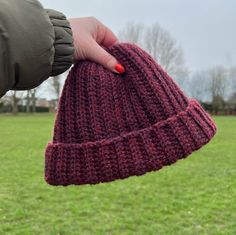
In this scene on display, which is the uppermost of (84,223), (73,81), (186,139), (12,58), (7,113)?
(12,58)

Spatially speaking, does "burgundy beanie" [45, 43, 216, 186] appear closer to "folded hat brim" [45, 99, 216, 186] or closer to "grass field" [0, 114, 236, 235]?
"folded hat brim" [45, 99, 216, 186]

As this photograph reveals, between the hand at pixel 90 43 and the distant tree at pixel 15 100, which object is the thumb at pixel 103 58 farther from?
the distant tree at pixel 15 100

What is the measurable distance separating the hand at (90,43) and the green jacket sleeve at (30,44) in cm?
9

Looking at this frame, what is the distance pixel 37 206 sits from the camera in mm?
5559

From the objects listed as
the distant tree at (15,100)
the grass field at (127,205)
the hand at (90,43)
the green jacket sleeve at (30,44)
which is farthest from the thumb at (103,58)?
the distant tree at (15,100)

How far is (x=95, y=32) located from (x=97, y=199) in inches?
180

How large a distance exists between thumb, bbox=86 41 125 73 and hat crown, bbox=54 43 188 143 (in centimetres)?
2

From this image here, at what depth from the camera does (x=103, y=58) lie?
151 centimetres

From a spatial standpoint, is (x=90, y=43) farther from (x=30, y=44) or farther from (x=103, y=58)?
(x=30, y=44)

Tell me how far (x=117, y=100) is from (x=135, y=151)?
18 cm

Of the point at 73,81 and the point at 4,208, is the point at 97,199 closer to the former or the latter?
the point at 4,208

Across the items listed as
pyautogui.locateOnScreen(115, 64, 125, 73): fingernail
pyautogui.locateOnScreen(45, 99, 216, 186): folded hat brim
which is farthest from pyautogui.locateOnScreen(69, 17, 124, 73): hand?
pyautogui.locateOnScreen(45, 99, 216, 186): folded hat brim

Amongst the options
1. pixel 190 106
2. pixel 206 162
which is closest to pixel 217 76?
pixel 206 162

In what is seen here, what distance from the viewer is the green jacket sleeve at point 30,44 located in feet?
3.89
